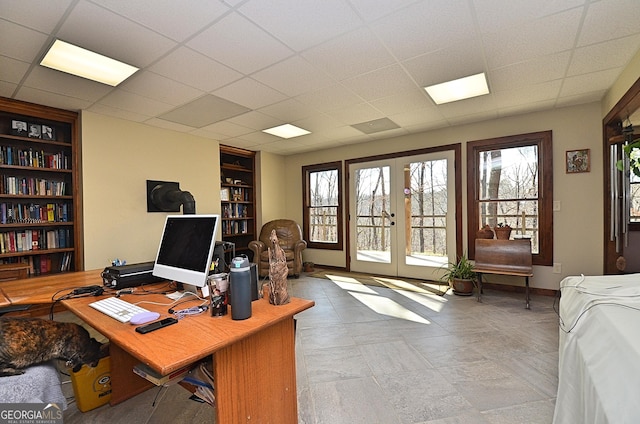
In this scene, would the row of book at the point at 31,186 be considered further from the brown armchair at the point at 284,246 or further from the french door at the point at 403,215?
the french door at the point at 403,215

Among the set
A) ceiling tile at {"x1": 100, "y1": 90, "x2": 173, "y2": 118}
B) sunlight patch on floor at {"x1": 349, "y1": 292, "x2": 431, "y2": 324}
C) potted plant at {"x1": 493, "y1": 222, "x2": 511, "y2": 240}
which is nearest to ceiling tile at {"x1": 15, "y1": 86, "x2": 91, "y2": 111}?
ceiling tile at {"x1": 100, "y1": 90, "x2": 173, "y2": 118}

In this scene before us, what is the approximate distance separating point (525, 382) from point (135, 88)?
422 cm

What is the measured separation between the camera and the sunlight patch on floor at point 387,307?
10.8 feet

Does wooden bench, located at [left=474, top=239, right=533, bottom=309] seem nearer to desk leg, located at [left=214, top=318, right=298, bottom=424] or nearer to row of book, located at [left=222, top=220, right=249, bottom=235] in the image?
desk leg, located at [left=214, top=318, right=298, bottom=424]

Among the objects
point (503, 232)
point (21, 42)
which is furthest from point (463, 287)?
point (21, 42)

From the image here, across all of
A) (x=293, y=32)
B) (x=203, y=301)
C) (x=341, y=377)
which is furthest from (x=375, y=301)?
(x=293, y=32)

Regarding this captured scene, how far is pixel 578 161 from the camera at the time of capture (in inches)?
149

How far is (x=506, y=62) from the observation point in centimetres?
266

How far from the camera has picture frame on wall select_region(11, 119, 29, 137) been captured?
347 centimetres

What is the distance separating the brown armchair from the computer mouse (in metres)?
3.74

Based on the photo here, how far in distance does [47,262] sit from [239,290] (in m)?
3.96

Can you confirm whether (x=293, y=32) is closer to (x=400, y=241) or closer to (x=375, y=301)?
(x=375, y=301)

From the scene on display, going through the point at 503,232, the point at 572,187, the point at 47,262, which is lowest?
the point at 47,262

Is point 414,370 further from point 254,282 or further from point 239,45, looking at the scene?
point 239,45
